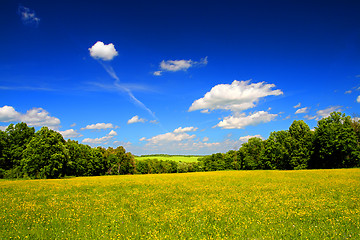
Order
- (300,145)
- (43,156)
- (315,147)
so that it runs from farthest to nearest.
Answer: (300,145)
(315,147)
(43,156)

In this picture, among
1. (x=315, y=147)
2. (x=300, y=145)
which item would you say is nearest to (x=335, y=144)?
(x=315, y=147)

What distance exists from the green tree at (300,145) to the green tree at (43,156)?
70.6 meters

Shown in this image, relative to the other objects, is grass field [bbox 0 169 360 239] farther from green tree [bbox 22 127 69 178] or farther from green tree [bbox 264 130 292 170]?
green tree [bbox 264 130 292 170]

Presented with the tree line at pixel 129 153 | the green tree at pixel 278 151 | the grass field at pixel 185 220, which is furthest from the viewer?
the green tree at pixel 278 151

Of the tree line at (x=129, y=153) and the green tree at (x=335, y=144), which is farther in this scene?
the green tree at (x=335, y=144)

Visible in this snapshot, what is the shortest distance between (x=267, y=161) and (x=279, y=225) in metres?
75.8

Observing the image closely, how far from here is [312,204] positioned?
1388 cm

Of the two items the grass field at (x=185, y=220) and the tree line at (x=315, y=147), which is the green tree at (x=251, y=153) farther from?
the grass field at (x=185, y=220)

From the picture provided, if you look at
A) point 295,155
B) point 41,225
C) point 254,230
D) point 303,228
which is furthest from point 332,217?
point 295,155

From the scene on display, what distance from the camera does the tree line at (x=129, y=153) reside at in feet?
146

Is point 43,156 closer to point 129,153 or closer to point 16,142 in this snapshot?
point 16,142

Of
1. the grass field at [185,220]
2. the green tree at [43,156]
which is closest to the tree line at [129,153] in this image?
the green tree at [43,156]

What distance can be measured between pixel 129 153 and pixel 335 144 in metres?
76.1

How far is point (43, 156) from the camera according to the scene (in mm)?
43719
